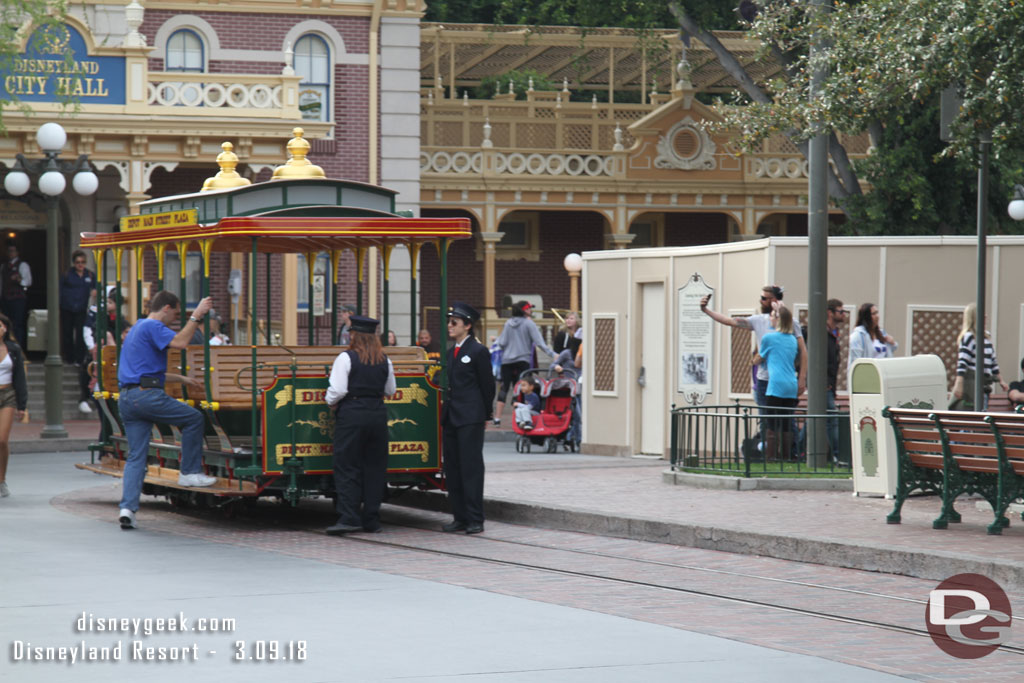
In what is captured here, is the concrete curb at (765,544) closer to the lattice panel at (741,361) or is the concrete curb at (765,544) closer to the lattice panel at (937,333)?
the lattice panel at (741,361)

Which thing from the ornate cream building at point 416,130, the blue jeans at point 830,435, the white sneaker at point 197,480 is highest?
the ornate cream building at point 416,130

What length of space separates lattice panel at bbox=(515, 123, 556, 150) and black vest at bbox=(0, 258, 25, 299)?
12.7 metres

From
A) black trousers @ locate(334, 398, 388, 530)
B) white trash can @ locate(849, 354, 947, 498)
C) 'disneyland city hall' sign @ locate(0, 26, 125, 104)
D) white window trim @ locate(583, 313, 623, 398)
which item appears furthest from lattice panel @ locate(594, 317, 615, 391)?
'disneyland city hall' sign @ locate(0, 26, 125, 104)

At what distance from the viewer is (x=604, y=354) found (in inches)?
794

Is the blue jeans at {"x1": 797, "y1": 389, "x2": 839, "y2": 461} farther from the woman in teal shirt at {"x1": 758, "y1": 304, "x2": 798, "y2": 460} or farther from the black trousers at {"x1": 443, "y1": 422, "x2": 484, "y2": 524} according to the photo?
the black trousers at {"x1": 443, "y1": 422, "x2": 484, "y2": 524}

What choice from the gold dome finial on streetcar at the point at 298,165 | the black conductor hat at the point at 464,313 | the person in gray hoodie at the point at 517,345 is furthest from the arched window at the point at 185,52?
the black conductor hat at the point at 464,313

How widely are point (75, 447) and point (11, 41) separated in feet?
21.2

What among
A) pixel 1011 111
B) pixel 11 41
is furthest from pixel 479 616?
pixel 11 41

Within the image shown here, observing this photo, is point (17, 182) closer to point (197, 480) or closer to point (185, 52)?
point (185, 52)

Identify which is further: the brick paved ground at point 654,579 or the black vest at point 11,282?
the black vest at point 11,282

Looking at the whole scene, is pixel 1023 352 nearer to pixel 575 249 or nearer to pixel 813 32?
pixel 813 32

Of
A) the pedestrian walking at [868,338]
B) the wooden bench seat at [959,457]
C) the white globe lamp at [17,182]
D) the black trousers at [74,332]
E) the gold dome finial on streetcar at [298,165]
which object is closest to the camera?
the wooden bench seat at [959,457]

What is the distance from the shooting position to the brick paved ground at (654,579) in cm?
780

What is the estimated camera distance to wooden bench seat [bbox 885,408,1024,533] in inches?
436
